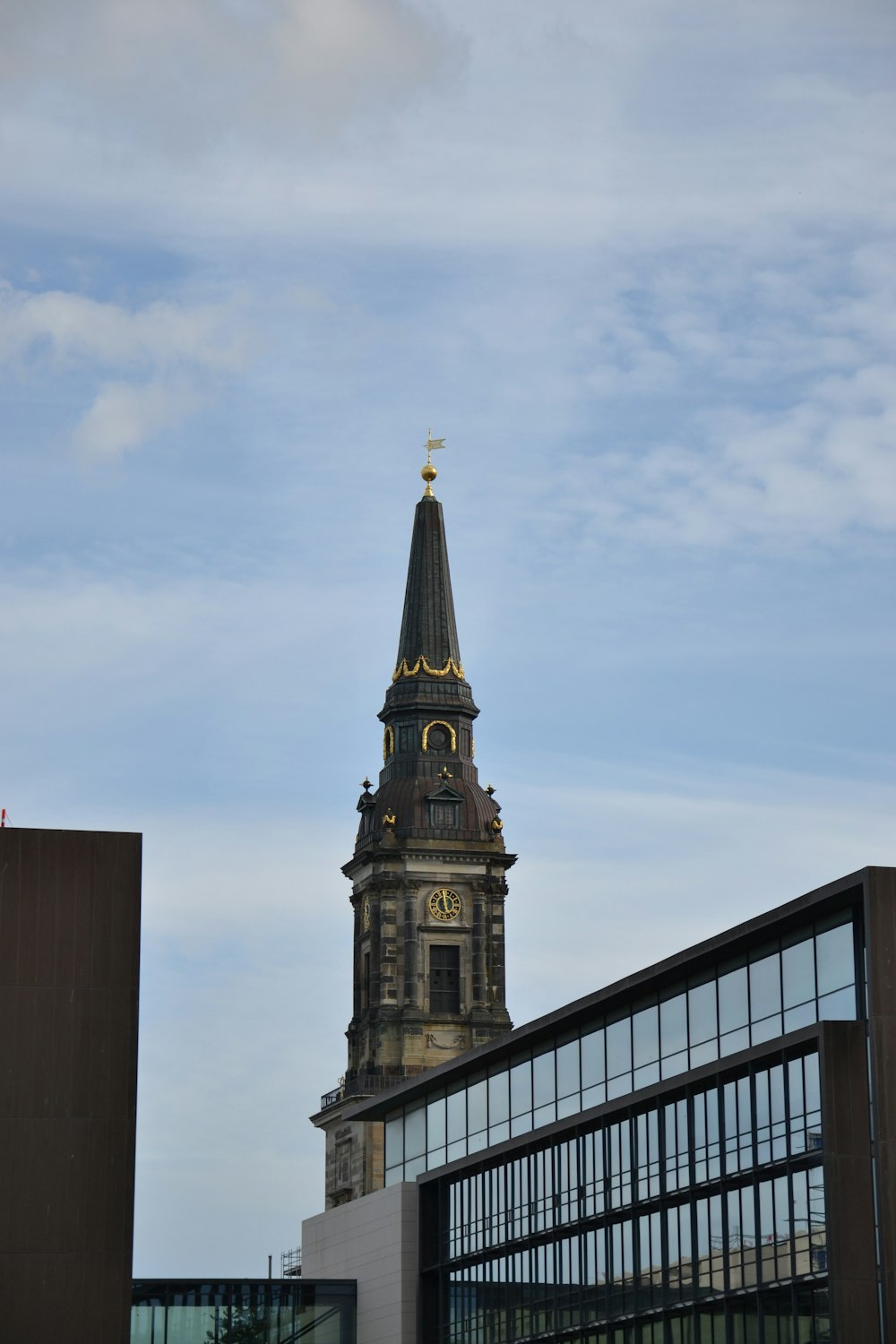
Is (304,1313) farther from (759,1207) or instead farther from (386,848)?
(386,848)

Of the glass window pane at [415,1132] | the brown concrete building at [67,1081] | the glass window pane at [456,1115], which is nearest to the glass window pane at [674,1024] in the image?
the glass window pane at [456,1115]

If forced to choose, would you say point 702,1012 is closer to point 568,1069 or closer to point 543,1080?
point 568,1069

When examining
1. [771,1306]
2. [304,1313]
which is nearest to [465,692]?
[304,1313]

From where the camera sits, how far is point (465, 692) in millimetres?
180125

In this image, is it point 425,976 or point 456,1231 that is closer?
point 456,1231

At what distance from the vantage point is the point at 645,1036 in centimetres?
8400

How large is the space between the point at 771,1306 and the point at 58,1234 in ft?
65.3

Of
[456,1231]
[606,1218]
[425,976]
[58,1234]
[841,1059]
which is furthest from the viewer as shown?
[425,976]

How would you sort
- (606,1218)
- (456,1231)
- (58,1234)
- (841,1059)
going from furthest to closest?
(456,1231), (606,1218), (841,1059), (58,1234)

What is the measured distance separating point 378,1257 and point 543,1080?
1356 centimetres

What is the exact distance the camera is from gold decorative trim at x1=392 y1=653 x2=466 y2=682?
179 metres

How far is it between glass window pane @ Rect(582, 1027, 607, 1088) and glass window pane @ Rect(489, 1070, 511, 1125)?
284 inches

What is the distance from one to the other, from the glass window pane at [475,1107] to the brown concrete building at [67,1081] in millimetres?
32359

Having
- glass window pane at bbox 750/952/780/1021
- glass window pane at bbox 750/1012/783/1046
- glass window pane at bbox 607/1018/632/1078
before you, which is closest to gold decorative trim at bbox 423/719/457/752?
glass window pane at bbox 607/1018/632/1078
